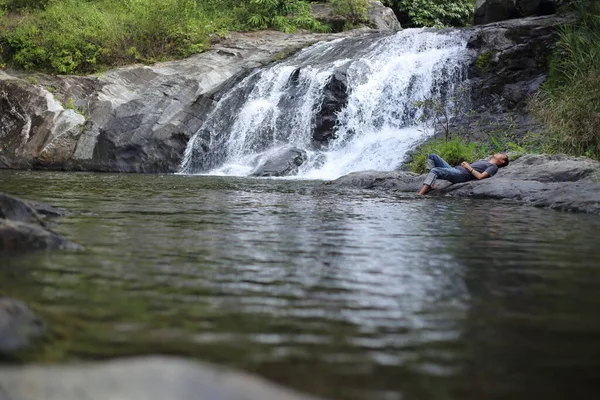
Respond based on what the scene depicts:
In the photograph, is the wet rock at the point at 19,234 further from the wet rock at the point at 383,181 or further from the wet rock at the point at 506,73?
the wet rock at the point at 506,73

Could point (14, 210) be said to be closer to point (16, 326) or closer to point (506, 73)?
point (16, 326)

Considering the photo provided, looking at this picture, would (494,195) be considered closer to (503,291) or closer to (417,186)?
(417,186)

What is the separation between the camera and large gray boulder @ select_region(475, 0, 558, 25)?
2029 cm

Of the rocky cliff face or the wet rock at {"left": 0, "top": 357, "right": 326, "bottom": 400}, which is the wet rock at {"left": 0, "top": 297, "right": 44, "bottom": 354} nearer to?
the wet rock at {"left": 0, "top": 357, "right": 326, "bottom": 400}

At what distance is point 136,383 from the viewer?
1928 mm

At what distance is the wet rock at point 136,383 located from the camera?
73.0 inches

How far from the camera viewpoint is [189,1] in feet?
81.5

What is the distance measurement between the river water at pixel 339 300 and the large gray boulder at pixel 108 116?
1259cm

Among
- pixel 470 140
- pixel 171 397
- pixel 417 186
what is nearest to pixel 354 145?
pixel 470 140

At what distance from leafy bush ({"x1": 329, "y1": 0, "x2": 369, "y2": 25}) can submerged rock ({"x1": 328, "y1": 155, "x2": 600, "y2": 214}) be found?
57.4 ft

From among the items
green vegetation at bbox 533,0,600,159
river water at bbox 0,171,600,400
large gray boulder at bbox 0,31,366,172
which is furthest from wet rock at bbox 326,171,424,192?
large gray boulder at bbox 0,31,366,172

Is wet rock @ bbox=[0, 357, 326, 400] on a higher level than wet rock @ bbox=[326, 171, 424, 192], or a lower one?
higher

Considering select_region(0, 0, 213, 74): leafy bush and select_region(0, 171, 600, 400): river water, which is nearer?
select_region(0, 171, 600, 400): river water

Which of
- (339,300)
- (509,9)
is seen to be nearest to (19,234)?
(339,300)
